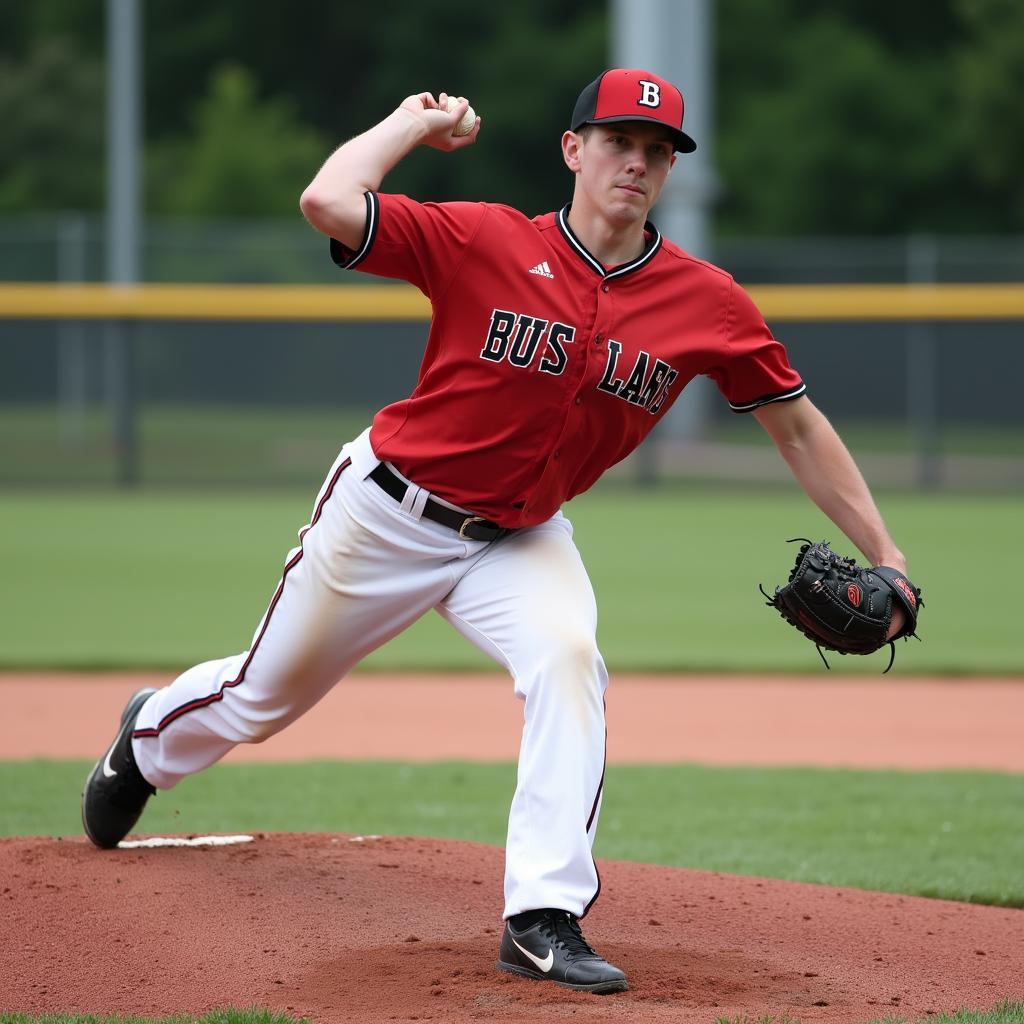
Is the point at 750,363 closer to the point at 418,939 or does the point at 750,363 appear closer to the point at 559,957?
the point at 559,957

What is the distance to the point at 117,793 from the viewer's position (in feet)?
14.1

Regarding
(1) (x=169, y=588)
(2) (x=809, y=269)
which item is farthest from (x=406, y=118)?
(2) (x=809, y=269)

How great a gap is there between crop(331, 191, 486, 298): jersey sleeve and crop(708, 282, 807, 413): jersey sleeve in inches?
24.9

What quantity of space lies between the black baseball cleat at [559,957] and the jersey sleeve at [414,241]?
138 centimetres

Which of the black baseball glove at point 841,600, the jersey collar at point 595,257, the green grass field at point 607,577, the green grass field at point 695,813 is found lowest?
the green grass field at point 695,813

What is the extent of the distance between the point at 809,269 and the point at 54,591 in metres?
14.2

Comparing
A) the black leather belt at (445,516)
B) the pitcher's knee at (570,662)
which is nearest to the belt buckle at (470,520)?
the black leather belt at (445,516)

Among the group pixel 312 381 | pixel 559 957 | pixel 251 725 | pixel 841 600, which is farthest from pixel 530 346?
pixel 312 381

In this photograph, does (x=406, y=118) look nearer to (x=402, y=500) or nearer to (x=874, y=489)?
(x=402, y=500)

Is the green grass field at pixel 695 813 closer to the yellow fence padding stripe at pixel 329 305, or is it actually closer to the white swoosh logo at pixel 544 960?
the white swoosh logo at pixel 544 960

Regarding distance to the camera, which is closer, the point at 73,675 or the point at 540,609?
the point at 540,609

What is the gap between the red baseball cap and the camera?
366cm

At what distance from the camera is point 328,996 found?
334 centimetres

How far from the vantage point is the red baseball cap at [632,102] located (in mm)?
3660
